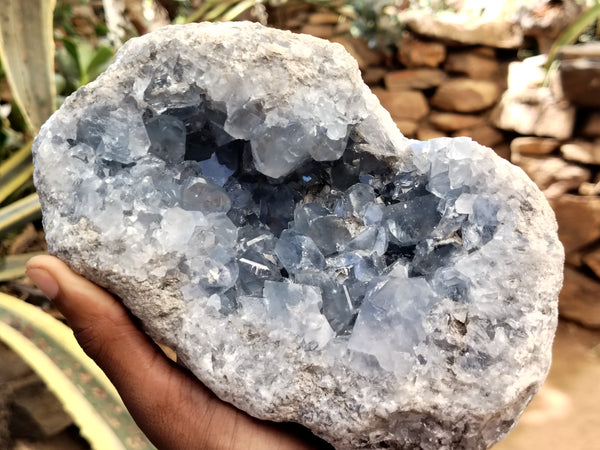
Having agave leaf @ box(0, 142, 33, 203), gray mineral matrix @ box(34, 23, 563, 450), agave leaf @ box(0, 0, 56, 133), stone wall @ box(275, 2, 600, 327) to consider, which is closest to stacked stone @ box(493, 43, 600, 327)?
stone wall @ box(275, 2, 600, 327)

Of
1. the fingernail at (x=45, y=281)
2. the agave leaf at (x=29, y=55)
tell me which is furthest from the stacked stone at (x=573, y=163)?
the fingernail at (x=45, y=281)

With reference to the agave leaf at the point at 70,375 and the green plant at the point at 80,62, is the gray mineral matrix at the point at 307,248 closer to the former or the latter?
the agave leaf at the point at 70,375

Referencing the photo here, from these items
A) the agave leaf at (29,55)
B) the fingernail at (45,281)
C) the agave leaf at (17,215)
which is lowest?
the agave leaf at (17,215)

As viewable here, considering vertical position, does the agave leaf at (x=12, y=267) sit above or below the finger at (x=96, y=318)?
below

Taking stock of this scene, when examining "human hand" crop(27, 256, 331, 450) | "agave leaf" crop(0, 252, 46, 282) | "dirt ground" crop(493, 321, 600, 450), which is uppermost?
"human hand" crop(27, 256, 331, 450)

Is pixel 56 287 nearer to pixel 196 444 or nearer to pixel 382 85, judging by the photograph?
pixel 196 444

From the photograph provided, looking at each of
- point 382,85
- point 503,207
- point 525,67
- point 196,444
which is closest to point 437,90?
point 382,85

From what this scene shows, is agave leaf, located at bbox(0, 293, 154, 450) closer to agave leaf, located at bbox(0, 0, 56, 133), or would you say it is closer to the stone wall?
agave leaf, located at bbox(0, 0, 56, 133)
